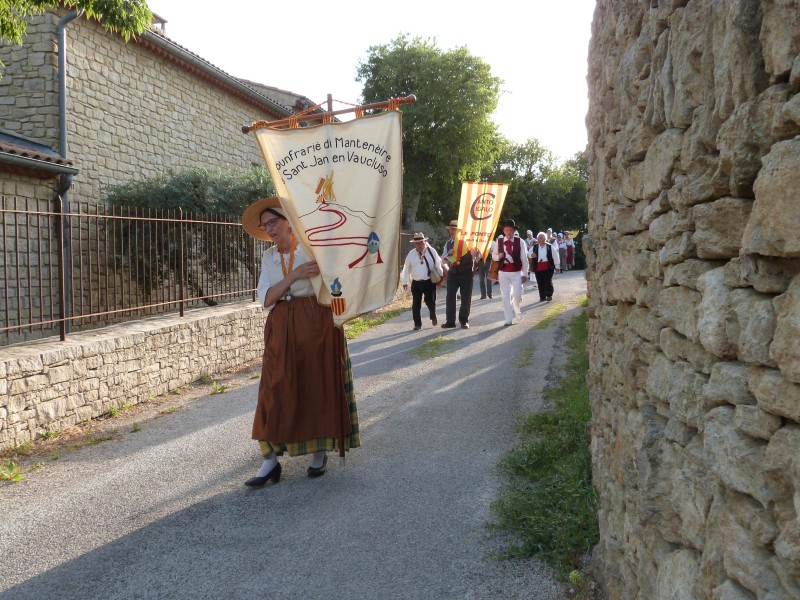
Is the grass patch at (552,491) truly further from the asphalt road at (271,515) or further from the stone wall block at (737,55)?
the stone wall block at (737,55)

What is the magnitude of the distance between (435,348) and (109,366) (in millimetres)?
4596

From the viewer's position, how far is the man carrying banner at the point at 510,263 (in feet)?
41.5

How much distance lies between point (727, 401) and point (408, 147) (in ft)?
96.8

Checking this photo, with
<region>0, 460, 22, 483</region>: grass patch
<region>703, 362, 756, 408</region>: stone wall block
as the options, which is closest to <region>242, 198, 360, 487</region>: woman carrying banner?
<region>0, 460, 22, 483</region>: grass patch

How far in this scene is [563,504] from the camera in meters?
4.11

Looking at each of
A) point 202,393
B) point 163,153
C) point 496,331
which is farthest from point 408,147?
point 202,393

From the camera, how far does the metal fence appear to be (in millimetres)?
6859

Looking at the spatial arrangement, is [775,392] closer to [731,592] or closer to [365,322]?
[731,592]

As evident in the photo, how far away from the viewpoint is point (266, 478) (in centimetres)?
487

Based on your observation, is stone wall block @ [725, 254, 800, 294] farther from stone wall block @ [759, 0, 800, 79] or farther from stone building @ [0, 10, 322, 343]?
stone building @ [0, 10, 322, 343]

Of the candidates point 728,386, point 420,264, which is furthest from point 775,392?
point 420,264

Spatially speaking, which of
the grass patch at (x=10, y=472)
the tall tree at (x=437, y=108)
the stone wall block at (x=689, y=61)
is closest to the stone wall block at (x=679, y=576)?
the stone wall block at (x=689, y=61)

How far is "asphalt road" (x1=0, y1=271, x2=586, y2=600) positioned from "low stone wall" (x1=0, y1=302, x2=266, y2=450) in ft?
1.97

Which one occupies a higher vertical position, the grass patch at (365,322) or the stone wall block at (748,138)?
the stone wall block at (748,138)
